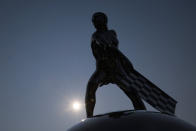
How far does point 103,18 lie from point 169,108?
78.9 inches

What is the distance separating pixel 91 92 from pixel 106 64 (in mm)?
549

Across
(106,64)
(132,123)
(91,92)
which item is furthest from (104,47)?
(132,123)

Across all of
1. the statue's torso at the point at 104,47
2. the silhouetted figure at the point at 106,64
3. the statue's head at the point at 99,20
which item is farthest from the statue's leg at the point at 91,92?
the statue's head at the point at 99,20

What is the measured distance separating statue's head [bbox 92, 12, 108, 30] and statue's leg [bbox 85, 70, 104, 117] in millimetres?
948

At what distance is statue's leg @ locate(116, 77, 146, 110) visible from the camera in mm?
3889

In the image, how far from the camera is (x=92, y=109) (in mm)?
4023

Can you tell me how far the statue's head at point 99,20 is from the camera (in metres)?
4.63

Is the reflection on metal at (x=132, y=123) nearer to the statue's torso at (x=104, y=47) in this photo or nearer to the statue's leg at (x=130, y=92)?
the statue's leg at (x=130, y=92)

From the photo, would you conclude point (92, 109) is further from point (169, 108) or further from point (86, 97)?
point (169, 108)

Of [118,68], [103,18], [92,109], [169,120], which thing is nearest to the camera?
[169,120]

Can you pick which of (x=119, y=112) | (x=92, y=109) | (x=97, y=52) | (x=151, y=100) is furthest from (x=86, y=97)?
(x=119, y=112)

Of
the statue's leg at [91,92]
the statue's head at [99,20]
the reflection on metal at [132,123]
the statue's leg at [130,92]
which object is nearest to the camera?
the reflection on metal at [132,123]

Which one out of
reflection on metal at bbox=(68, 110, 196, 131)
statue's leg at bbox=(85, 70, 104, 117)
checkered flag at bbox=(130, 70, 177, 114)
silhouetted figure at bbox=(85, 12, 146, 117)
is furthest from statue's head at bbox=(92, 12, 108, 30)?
reflection on metal at bbox=(68, 110, 196, 131)

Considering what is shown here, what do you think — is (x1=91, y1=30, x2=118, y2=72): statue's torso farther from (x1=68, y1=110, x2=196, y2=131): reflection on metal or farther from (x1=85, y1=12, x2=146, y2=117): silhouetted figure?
(x1=68, y1=110, x2=196, y2=131): reflection on metal
